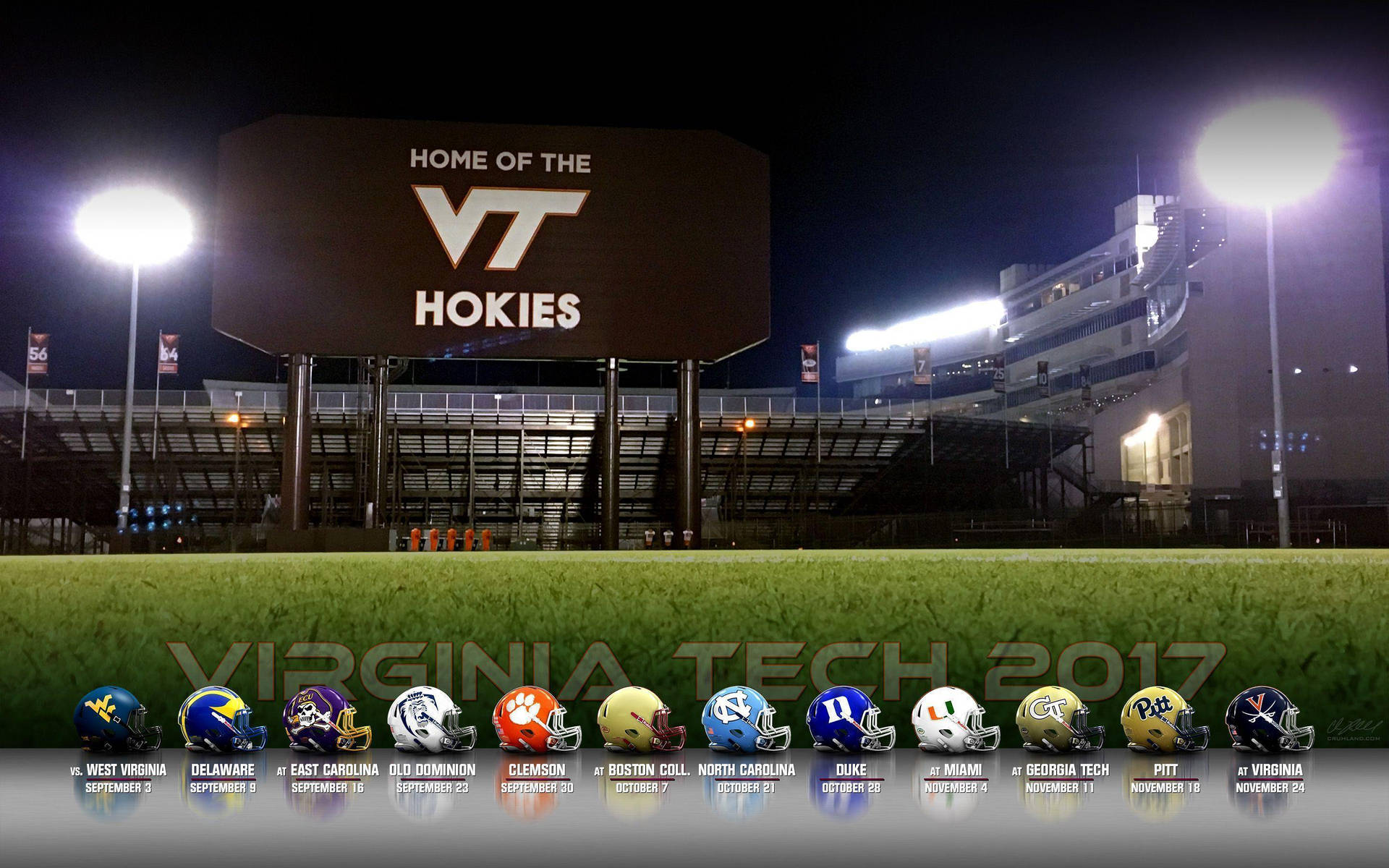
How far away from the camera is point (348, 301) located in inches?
578

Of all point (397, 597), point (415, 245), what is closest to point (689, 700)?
point (397, 597)

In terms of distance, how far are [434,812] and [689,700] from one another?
9.57 feet

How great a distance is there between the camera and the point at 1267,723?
884 cm

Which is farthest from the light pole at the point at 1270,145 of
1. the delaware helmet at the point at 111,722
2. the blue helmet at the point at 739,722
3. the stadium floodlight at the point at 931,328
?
the stadium floodlight at the point at 931,328

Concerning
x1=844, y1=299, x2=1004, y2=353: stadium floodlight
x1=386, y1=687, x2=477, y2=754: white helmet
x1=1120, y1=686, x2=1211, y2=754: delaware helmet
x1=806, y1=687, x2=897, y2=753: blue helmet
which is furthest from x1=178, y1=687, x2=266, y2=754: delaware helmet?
x1=844, y1=299, x2=1004, y2=353: stadium floodlight

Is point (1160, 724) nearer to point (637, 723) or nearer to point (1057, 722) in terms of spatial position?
point (1057, 722)

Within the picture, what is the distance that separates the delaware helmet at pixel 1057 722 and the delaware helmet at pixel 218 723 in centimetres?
609

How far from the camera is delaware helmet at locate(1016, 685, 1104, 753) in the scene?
8758 mm

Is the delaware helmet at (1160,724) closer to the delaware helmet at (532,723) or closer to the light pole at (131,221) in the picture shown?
the delaware helmet at (532,723)

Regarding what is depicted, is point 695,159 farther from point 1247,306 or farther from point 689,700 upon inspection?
point 1247,306

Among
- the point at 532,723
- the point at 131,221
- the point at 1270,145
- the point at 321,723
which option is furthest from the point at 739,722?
the point at 1270,145

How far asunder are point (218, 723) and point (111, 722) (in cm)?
85

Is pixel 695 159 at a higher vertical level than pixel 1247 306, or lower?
lower

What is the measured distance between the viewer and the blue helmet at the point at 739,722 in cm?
881
